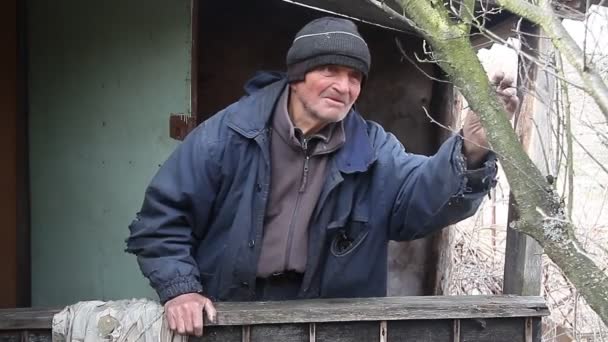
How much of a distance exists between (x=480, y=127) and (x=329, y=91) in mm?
533

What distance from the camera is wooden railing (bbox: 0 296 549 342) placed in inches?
89.0

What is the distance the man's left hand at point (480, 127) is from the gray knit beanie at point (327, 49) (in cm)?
44

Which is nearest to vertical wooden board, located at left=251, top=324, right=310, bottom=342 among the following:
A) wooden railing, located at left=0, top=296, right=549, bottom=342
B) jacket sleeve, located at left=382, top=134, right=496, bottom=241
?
wooden railing, located at left=0, top=296, right=549, bottom=342

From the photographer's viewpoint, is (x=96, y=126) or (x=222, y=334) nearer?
(x=222, y=334)

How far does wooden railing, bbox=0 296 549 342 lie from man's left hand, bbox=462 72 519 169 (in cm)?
54

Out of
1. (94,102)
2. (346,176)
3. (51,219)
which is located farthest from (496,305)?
(51,219)

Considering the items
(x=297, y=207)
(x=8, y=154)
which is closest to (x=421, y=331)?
(x=297, y=207)

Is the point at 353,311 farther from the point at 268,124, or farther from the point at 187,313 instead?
the point at 268,124

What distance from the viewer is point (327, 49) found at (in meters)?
2.31

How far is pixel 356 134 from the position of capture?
8.24 feet

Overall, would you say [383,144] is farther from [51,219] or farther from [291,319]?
[51,219]

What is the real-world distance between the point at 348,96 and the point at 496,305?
0.93 meters

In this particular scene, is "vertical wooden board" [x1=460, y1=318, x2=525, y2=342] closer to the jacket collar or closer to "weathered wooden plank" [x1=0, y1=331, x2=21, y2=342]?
the jacket collar

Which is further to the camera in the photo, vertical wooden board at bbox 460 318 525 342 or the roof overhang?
the roof overhang
